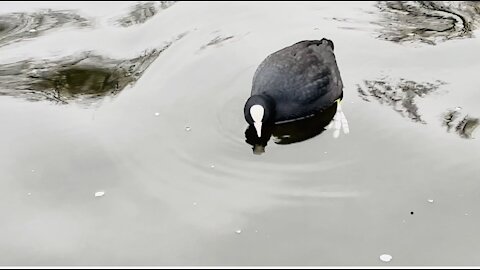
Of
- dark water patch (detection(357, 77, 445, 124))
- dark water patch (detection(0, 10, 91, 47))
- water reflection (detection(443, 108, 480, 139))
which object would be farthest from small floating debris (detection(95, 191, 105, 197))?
dark water patch (detection(0, 10, 91, 47))

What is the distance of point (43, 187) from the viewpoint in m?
4.78

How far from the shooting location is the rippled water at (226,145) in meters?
4.24

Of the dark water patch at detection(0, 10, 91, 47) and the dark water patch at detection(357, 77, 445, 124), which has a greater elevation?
the dark water patch at detection(0, 10, 91, 47)

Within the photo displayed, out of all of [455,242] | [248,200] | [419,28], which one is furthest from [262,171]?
[419,28]

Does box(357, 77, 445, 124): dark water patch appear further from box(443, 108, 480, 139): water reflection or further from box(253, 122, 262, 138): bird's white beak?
box(253, 122, 262, 138): bird's white beak

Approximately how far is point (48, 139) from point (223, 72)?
5.35ft

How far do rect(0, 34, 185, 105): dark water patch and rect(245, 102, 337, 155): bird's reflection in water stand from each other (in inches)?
56.0

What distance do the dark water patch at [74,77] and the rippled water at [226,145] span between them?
0.02m

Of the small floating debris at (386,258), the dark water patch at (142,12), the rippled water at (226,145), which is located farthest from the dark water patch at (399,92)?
the dark water patch at (142,12)

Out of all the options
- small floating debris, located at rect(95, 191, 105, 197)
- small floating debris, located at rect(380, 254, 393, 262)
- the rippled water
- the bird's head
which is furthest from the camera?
the bird's head

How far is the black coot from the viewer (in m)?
5.19

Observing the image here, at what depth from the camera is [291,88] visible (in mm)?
5328

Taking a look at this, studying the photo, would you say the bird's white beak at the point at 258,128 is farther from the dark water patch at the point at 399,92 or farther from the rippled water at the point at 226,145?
the dark water patch at the point at 399,92

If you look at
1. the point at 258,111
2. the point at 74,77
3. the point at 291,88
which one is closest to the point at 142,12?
the point at 74,77
